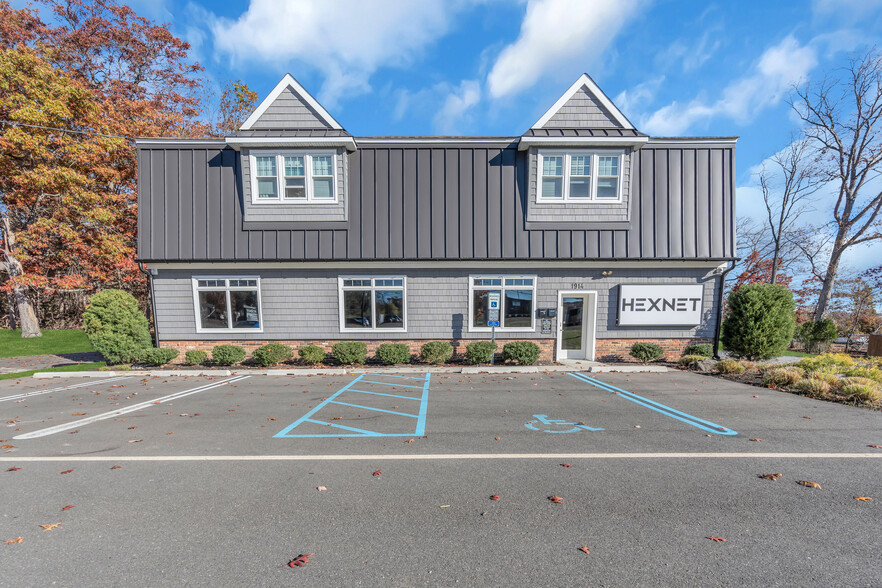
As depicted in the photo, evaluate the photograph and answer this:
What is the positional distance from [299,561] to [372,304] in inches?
350

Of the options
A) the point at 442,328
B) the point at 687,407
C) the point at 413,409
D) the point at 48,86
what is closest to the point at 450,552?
the point at 413,409

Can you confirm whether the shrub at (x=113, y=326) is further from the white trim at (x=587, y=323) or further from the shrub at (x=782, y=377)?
the shrub at (x=782, y=377)

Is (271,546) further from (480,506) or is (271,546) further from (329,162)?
(329,162)

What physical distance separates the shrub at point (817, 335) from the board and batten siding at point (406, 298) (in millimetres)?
8889

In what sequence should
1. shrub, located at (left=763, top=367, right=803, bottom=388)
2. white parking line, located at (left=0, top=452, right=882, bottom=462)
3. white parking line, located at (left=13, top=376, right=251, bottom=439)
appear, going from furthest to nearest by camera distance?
shrub, located at (left=763, top=367, right=803, bottom=388) < white parking line, located at (left=13, top=376, right=251, bottom=439) < white parking line, located at (left=0, top=452, right=882, bottom=462)

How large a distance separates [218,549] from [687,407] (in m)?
7.61

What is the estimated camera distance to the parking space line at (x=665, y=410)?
5.45m

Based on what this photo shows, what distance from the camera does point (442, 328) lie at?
11.3m

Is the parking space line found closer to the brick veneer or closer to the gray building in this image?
the brick veneer

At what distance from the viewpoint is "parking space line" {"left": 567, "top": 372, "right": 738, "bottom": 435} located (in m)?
5.45

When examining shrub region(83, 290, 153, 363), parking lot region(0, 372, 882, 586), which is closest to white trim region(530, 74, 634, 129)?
parking lot region(0, 372, 882, 586)

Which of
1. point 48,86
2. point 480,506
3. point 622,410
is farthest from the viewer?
point 48,86

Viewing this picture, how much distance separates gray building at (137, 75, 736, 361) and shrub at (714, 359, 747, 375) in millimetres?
1690

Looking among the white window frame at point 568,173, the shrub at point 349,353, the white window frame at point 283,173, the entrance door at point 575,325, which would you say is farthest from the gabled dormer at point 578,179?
the shrub at point 349,353
